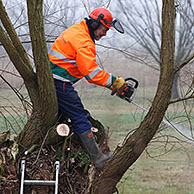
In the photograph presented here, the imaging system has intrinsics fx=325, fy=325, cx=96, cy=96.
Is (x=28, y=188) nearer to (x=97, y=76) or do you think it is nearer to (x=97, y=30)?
(x=97, y=76)

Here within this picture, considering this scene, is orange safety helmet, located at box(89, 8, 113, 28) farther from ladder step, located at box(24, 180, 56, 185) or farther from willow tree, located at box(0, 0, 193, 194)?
ladder step, located at box(24, 180, 56, 185)

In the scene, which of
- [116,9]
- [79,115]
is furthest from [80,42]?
[116,9]

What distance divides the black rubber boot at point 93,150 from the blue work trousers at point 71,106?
6cm

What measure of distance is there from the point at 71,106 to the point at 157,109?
88 centimetres

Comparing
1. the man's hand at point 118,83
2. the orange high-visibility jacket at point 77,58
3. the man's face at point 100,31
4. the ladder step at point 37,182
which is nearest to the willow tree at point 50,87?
the orange high-visibility jacket at point 77,58

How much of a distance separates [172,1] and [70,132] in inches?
64.0

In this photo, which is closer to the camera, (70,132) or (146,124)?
(146,124)

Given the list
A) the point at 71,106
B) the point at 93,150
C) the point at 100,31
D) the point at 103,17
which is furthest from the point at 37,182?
the point at 103,17

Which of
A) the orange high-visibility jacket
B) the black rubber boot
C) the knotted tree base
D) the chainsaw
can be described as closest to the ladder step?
the knotted tree base

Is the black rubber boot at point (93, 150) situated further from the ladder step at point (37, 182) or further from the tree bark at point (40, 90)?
the ladder step at point (37, 182)

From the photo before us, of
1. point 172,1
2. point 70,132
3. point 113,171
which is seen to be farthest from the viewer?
point 70,132

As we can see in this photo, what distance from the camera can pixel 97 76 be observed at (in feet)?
10.4

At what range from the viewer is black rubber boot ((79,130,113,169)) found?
130 inches

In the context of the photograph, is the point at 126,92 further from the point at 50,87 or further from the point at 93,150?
the point at 50,87
